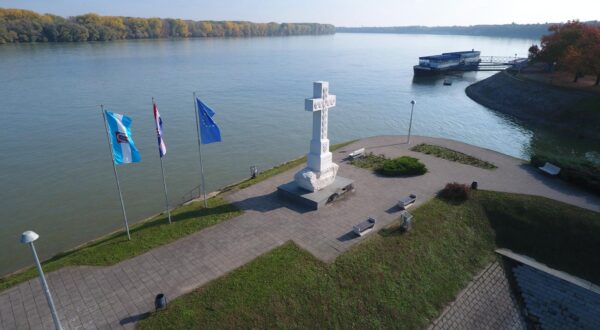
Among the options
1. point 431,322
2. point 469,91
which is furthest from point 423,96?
point 431,322

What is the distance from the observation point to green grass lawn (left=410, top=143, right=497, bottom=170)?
23.8 meters

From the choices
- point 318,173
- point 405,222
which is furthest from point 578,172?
point 318,173

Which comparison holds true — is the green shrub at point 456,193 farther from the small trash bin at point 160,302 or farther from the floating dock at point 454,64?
the floating dock at point 454,64

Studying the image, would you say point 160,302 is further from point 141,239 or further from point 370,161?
point 370,161

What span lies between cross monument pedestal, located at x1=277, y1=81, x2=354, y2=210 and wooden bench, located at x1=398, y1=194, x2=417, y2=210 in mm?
3036

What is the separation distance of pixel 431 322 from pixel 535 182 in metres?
13.9

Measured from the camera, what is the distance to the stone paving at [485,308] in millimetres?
12383

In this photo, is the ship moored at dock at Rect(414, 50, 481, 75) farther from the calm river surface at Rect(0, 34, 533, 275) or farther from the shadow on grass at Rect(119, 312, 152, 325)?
the shadow on grass at Rect(119, 312, 152, 325)

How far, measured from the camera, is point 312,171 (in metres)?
18.7

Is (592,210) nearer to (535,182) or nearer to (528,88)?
(535,182)

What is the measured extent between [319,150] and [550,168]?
15.5 m

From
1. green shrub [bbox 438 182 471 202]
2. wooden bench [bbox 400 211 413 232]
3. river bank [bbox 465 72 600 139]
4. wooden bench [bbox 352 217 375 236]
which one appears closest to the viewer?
wooden bench [bbox 352 217 375 236]

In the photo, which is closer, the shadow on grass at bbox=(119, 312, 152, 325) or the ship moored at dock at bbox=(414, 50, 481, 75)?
the shadow on grass at bbox=(119, 312, 152, 325)

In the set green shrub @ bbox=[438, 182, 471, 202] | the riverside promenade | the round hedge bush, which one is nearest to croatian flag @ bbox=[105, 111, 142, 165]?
the riverside promenade
